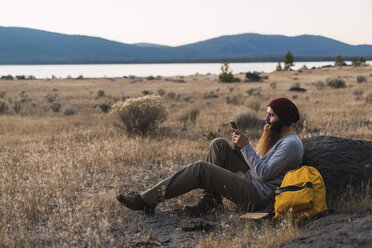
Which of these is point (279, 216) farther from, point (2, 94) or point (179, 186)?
point (2, 94)

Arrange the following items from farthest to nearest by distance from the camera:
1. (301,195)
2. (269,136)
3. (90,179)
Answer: (90,179) < (269,136) < (301,195)

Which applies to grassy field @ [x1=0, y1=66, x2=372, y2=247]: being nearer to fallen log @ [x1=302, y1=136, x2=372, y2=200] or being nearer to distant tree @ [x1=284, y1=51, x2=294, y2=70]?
fallen log @ [x1=302, y1=136, x2=372, y2=200]

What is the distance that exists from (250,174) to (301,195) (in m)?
0.81

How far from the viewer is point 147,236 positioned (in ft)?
13.2

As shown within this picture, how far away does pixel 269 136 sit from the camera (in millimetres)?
4305

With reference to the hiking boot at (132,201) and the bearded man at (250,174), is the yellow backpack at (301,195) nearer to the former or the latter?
the bearded man at (250,174)

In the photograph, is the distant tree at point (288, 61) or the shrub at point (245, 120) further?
the distant tree at point (288, 61)

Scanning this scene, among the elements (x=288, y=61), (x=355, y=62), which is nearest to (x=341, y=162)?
(x=355, y=62)

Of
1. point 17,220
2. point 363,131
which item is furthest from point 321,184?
point 363,131

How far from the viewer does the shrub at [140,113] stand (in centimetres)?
1014

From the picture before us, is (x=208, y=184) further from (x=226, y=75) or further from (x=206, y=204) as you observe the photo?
(x=226, y=75)

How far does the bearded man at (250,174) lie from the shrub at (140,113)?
5707 millimetres

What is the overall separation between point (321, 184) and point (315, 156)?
1.02 meters

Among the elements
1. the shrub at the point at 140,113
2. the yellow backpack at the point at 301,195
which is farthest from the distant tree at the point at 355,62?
the yellow backpack at the point at 301,195
